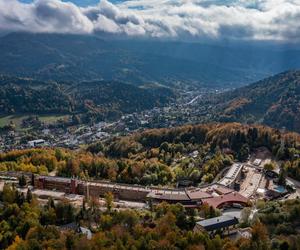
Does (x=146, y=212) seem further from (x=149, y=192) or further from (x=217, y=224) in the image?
(x=149, y=192)

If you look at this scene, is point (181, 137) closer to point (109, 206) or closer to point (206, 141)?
point (206, 141)

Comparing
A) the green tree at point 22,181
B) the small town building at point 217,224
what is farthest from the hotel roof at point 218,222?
the green tree at point 22,181

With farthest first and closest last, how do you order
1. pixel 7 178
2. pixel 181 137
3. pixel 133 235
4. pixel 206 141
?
pixel 181 137 → pixel 206 141 → pixel 7 178 → pixel 133 235

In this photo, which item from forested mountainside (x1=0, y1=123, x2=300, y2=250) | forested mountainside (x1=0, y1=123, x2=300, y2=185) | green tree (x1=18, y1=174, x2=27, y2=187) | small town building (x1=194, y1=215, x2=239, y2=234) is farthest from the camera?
forested mountainside (x1=0, y1=123, x2=300, y2=185)

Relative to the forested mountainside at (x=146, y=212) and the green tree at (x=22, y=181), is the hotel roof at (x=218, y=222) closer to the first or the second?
the forested mountainside at (x=146, y=212)

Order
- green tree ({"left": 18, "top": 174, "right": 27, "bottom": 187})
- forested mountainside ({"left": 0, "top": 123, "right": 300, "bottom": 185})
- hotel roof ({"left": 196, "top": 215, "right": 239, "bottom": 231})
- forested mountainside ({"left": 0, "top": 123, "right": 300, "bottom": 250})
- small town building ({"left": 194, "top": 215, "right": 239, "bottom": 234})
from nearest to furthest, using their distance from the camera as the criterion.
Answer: forested mountainside ({"left": 0, "top": 123, "right": 300, "bottom": 250}), small town building ({"left": 194, "top": 215, "right": 239, "bottom": 234}), hotel roof ({"left": 196, "top": 215, "right": 239, "bottom": 231}), green tree ({"left": 18, "top": 174, "right": 27, "bottom": 187}), forested mountainside ({"left": 0, "top": 123, "right": 300, "bottom": 185})

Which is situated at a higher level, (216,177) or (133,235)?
(133,235)

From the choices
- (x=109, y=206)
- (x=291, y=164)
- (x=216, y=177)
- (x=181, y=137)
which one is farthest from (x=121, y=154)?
(x=109, y=206)

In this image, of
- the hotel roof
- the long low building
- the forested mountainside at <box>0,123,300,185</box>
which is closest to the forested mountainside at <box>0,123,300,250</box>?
the forested mountainside at <box>0,123,300,185</box>

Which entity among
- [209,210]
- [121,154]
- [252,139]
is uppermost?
[209,210]

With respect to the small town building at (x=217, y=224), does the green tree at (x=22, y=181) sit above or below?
below

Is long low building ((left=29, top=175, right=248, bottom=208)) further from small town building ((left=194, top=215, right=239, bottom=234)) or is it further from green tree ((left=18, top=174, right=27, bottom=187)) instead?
small town building ((left=194, top=215, right=239, bottom=234))
